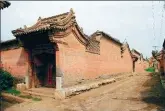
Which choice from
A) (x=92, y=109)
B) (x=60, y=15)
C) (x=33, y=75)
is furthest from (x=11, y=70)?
(x=92, y=109)

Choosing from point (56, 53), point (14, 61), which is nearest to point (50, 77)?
point (56, 53)

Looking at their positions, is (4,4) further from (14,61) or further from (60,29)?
(14,61)

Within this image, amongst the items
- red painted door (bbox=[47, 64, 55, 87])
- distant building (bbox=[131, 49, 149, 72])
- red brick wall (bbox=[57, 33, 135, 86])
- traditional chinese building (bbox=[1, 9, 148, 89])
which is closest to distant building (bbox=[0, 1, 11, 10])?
traditional chinese building (bbox=[1, 9, 148, 89])

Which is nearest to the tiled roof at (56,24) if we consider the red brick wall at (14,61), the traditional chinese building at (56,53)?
the traditional chinese building at (56,53)

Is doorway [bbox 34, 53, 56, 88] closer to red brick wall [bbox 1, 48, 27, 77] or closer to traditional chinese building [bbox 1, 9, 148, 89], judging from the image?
traditional chinese building [bbox 1, 9, 148, 89]

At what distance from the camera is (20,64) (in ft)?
59.6

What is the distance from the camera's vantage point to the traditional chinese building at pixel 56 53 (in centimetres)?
1388

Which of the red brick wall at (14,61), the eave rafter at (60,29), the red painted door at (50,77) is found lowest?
the red painted door at (50,77)

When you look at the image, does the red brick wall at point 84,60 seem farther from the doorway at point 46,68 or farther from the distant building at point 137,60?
the distant building at point 137,60

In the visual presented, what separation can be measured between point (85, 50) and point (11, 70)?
→ 667cm

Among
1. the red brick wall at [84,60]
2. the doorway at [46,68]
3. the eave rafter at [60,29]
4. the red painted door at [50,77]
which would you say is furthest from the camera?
the red painted door at [50,77]

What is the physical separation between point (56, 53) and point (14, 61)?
6.25 m

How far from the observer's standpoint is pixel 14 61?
736 inches

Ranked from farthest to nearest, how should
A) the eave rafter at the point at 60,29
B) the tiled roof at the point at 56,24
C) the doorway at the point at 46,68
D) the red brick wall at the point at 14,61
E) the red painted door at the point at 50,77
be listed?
1. the red brick wall at the point at 14,61
2. the red painted door at the point at 50,77
3. the doorway at the point at 46,68
4. the eave rafter at the point at 60,29
5. the tiled roof at the point at 56,24
